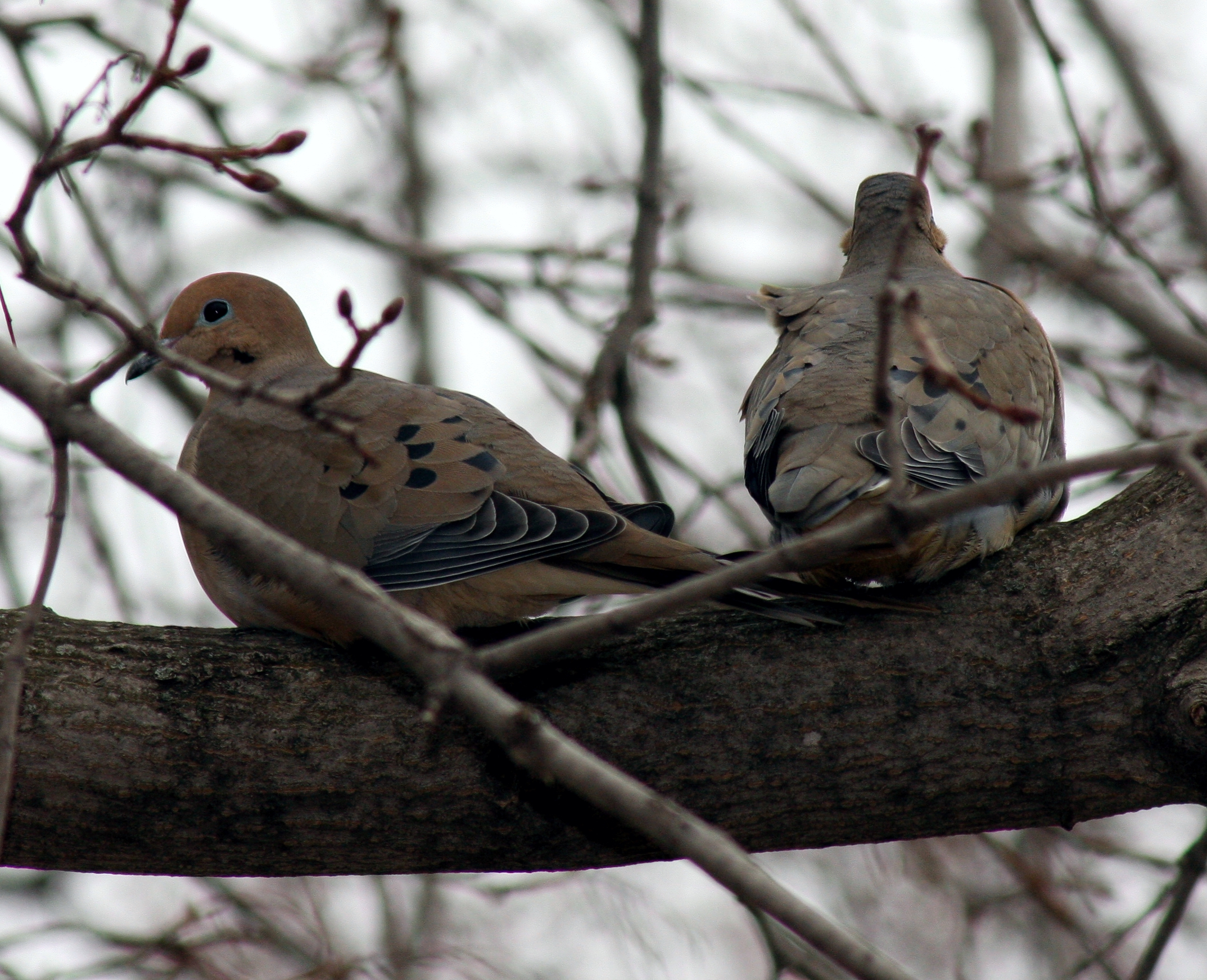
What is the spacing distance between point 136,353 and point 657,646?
4.47 ft

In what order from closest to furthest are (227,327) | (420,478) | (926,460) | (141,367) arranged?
(926,460)
(420,478)
(141,367)
(227,327)

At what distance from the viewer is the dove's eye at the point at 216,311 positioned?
13.3 ft

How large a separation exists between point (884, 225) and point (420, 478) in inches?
79.2

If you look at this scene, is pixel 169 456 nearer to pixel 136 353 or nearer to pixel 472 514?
pixel 472 514

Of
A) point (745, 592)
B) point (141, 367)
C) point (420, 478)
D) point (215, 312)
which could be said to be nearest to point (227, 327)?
point (215, 312)

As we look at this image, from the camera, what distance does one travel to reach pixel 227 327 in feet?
13.2

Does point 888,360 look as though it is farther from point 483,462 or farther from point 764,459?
point 483,462

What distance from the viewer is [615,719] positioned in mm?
2656

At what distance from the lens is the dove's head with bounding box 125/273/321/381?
402 centimetres

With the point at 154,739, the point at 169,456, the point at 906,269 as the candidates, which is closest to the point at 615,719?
the point at 154,739

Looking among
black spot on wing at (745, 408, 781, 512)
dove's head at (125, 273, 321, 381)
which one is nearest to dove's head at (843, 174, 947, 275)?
black spot on wing at (745, 408, 781, 512)

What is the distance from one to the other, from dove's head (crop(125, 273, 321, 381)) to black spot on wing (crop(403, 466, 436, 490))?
119 cm

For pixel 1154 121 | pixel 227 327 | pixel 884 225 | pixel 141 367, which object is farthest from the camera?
pixel 1154 121

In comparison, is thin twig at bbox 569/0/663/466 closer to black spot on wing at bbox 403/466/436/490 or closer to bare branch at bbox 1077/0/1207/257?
black spot on wing at bbox 403/466/436/490
